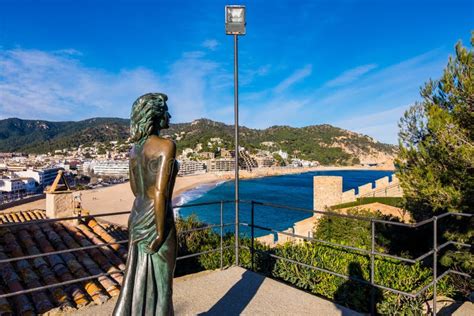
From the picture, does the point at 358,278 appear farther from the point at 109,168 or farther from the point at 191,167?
the point at 109,168

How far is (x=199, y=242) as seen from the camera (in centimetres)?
821

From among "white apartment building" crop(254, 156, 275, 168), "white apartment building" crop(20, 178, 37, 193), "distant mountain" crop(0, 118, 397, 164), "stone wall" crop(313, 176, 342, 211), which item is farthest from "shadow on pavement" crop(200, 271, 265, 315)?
"distant mountain" crop(0, 118, 397, 164)

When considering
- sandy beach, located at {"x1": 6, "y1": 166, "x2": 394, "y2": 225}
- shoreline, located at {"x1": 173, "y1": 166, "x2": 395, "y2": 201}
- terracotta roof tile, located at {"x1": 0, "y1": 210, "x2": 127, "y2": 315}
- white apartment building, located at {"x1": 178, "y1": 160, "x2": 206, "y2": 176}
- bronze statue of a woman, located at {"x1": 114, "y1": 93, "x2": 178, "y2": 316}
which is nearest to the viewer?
bronze statue of a woman, located at {"x1": 114, "y1": 93, "x2": 178, "y2": 316}

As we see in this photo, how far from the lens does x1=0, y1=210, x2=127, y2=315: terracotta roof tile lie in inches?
149

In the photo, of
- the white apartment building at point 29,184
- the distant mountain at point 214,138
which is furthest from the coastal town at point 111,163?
the white apartment building at point 29,184

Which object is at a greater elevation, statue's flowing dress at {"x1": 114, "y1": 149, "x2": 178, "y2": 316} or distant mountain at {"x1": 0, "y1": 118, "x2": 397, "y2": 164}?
distant mountain at {"x1": 0, "y1": 118, "x2": 397, "y2": 164}

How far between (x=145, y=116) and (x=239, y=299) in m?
2.27

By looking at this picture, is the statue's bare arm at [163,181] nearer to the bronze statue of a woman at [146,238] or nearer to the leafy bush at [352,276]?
the bronze statue of a woman at [146,238]

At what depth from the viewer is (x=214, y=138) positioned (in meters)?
108

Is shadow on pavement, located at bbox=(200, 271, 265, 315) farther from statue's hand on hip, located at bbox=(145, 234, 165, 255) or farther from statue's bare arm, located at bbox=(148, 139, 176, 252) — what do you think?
statue's bare arm, located at bbox=(148, 139, 176, 252)

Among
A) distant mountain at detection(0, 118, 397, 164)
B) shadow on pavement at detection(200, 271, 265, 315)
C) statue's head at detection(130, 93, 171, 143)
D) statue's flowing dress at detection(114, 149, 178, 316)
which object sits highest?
distant mountain at detection(0, 118, 397, 164)

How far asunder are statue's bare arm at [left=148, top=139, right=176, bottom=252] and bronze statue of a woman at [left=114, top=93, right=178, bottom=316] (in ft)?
0.16

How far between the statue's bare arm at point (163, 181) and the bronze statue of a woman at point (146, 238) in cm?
5

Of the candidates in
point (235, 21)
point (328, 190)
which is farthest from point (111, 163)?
point (235, 21)
